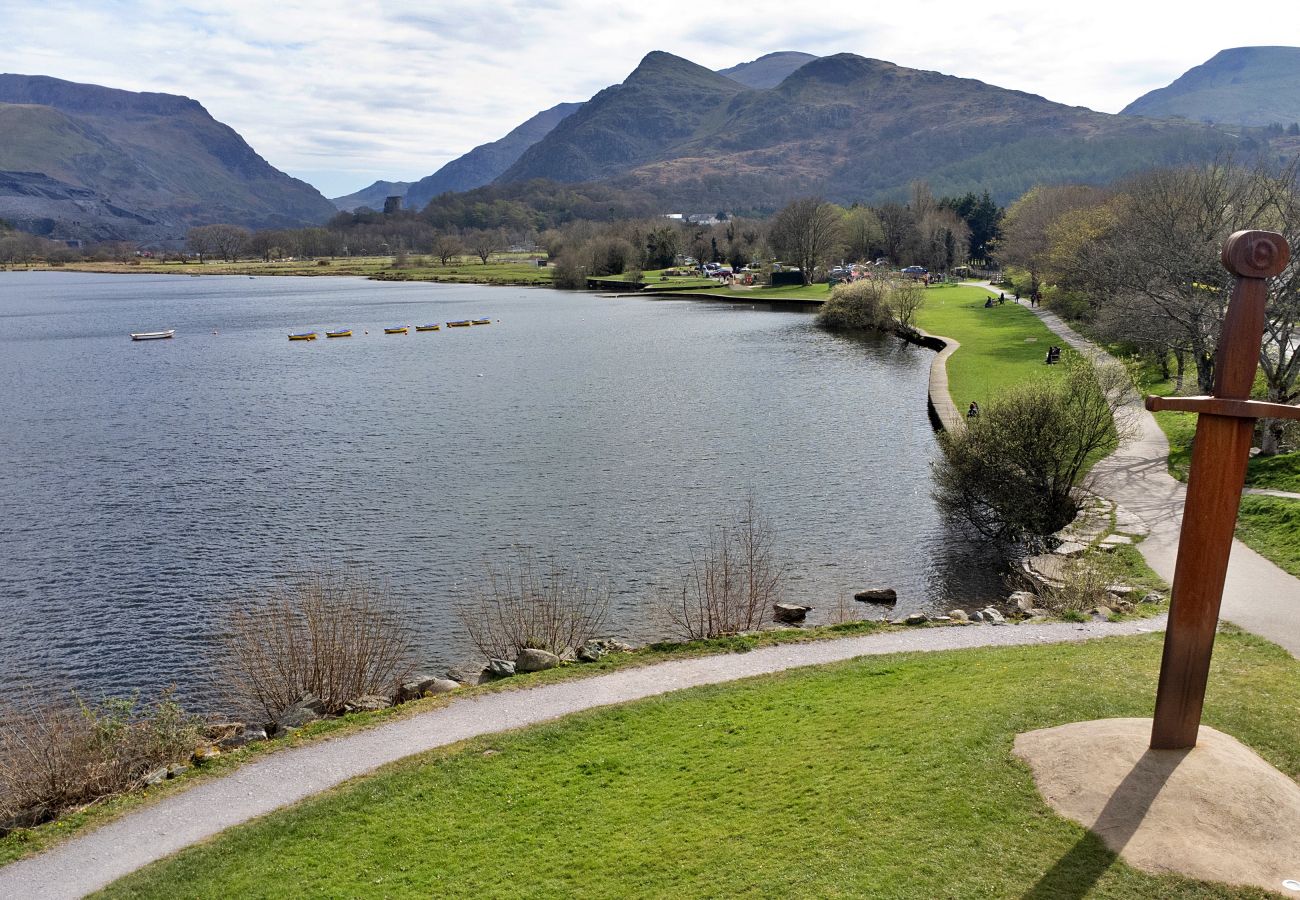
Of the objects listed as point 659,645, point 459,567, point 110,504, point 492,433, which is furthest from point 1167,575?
point 110,504

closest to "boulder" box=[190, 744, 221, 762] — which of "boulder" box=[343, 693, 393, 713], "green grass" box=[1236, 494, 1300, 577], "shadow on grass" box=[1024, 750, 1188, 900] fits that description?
"boulder" box=[343, 693, 393, 713]

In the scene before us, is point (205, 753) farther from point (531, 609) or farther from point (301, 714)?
point (531, 609)

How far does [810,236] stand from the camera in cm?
13012

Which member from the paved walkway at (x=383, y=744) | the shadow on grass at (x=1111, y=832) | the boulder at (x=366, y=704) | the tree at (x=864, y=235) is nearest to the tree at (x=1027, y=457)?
the paved walkway at (x=383, y=744)

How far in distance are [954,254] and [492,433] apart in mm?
117517

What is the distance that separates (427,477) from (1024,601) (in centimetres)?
2515

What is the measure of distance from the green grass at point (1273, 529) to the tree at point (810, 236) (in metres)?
110

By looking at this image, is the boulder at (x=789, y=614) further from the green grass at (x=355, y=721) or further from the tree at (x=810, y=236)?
the tree at (x=810, y=236)

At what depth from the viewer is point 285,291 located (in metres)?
172

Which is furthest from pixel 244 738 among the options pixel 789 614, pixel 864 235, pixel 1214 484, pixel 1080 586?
pixel 864 235

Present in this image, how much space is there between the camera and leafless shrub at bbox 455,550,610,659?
68.9 ft

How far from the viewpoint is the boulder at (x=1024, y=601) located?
21.7 meters

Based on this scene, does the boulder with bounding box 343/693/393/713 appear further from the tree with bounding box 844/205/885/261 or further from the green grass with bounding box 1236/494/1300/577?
the tree with bounding box 844/205/885/261

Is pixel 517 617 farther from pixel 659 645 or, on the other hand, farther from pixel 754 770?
pixel 754 770
